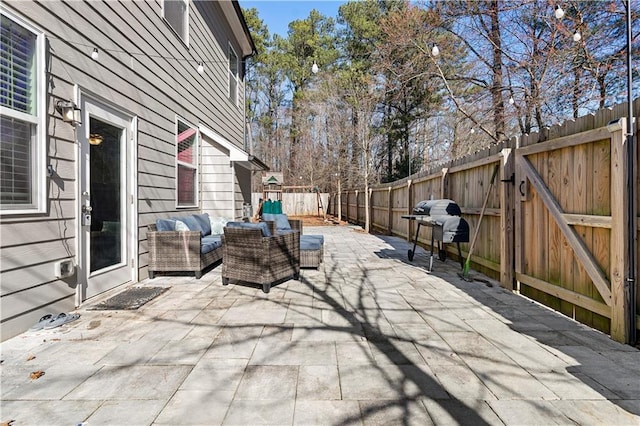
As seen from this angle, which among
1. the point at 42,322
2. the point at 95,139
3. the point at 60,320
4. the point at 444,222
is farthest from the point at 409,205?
the point at 42,322

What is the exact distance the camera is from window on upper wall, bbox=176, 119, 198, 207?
584 cm

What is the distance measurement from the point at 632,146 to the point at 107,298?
16.4 feet

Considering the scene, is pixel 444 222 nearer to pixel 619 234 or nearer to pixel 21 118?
pixel 619 234

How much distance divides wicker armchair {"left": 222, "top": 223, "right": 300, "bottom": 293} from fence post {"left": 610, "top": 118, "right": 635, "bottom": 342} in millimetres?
3173

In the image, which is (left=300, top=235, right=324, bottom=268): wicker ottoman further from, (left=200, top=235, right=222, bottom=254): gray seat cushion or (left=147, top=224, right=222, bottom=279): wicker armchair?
(left=147, top=224, right=222, bottom=279): wicker armchair

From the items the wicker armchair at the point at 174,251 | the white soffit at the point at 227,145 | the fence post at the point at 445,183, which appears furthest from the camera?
the white soffit at the point at 227,145

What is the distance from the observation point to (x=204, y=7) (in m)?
6.67

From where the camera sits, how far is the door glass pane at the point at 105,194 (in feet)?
11.9

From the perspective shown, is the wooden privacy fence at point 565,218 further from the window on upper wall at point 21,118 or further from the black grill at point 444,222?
the window on upper wall at point 21,118

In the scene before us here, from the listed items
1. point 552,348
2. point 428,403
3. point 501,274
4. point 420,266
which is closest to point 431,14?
point 420,266

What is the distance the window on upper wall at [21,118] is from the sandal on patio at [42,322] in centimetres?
93

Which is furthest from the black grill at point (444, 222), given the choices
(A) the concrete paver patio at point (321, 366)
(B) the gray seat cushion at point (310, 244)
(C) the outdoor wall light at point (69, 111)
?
(C) the outdoor wall light at point (69, 111)

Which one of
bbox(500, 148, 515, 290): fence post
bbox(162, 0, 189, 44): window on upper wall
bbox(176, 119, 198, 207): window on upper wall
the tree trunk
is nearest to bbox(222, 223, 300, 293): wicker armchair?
bbox(176, 119, 198, 207): window on upper wall

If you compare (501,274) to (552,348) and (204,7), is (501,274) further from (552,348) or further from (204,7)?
(204,7)
